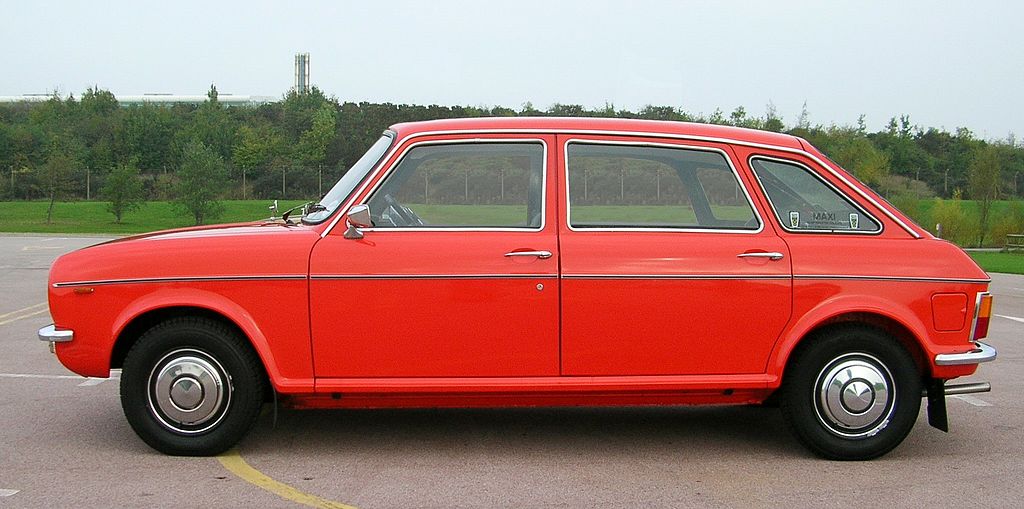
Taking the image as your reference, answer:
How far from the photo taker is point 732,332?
5445 mm

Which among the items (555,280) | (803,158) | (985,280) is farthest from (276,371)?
(985,280)

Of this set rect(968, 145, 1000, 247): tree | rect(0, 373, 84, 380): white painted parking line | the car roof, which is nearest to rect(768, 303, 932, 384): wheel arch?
the car roof

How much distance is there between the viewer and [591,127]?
225 inches

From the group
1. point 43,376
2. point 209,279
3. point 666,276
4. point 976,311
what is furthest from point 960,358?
point 43,376

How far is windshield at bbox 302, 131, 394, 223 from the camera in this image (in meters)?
5.65

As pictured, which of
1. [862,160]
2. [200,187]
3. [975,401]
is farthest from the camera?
[200,187]

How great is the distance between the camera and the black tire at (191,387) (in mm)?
5426

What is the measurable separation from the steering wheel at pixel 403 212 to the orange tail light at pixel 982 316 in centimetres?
299

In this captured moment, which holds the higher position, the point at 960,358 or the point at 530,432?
the point at 960,358

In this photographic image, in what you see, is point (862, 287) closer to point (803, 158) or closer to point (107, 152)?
point (803, 158)

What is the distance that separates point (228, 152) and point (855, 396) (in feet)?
170

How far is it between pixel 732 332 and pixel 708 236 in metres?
0.52

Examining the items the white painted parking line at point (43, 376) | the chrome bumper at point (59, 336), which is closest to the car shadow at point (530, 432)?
the chrome bumper at point (59, 336)

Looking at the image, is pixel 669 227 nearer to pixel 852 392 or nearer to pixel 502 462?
pixel 852 392
